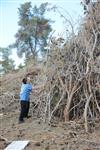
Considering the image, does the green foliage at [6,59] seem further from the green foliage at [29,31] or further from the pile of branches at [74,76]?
the pile of branches at [74,76]

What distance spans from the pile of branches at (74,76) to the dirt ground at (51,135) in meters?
0.37

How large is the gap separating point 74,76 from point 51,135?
86.8 inches

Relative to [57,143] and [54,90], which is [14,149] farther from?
[54,90]

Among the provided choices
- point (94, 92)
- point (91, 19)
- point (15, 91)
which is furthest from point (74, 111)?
point (15, 91)

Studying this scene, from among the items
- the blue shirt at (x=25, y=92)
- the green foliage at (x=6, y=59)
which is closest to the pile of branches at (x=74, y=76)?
the blue shirt at (x=25, y=92)

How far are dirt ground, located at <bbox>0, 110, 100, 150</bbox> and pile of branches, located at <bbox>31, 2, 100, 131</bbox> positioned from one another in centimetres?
37

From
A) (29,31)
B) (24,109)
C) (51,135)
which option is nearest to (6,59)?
(29,31)

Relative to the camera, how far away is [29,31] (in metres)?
24.4

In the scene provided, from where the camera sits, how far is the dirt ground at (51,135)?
7482 millimetres

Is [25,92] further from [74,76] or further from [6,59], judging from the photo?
[6,59]

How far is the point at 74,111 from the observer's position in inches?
380

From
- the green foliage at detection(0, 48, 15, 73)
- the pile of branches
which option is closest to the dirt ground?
the pile of branches

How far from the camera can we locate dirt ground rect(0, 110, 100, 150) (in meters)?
7.48

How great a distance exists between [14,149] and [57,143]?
0.84 metres
